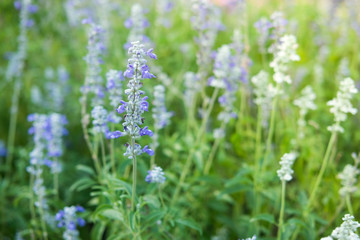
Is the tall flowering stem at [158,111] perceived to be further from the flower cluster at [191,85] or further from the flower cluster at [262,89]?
the flower cluster at [262,89]

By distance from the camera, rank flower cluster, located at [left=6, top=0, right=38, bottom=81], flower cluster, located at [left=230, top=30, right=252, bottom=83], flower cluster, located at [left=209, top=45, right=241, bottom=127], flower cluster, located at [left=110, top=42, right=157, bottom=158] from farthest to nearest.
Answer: flower cluster, located at [left=6, top=0, right=38, bottom=81] < flower cluster, located at [left=230, top=30, right=252, bottom=83] < flower cluster, located at [left=209, top=45, right=241, bottom=127] < flower cluster, located at [left=110, top=42, right=157, bottom=158]

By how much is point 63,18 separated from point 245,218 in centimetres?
522

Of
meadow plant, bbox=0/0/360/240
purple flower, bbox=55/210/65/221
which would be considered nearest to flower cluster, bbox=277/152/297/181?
meadow plant, bbox=0/0/360/240

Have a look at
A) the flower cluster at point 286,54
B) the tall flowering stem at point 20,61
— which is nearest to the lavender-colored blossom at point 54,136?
the tall flowering stem at point 20,61

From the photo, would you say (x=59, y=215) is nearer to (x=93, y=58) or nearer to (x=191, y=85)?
(x=93, y=58)

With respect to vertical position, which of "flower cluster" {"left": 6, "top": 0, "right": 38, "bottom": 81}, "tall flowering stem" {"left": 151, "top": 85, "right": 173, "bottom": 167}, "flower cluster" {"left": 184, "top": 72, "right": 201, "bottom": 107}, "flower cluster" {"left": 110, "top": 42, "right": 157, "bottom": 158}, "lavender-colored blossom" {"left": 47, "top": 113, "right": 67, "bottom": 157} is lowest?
"flower cluster" {"left": 110, "top": 42, "right": 157, "bottom": 158}

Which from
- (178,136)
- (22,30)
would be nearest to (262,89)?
(178,136)

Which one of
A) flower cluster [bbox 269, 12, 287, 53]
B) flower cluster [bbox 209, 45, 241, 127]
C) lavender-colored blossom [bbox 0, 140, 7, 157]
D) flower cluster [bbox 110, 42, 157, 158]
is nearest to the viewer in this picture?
flower cluster [bbox 110, 42, 157, 158]

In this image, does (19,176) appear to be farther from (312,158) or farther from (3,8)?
(312,158)

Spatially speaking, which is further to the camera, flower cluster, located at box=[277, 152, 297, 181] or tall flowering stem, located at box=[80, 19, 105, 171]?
tall flowering stem, located at box=[80, 19, 105, 171]

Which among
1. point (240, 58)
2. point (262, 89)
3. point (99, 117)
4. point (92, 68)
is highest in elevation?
point (240, 58)

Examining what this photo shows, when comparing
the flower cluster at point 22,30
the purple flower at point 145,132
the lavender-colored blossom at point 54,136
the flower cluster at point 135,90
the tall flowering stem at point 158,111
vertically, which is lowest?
the purple flower at point 145,132

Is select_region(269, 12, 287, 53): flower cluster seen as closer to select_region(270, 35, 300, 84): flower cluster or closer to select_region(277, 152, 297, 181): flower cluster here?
select_region(270, 35, 300, 84): flower cluster

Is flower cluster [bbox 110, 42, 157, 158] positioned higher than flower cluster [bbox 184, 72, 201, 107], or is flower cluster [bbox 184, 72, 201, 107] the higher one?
flower cluster [bbox 184, 72, 201, 107]
